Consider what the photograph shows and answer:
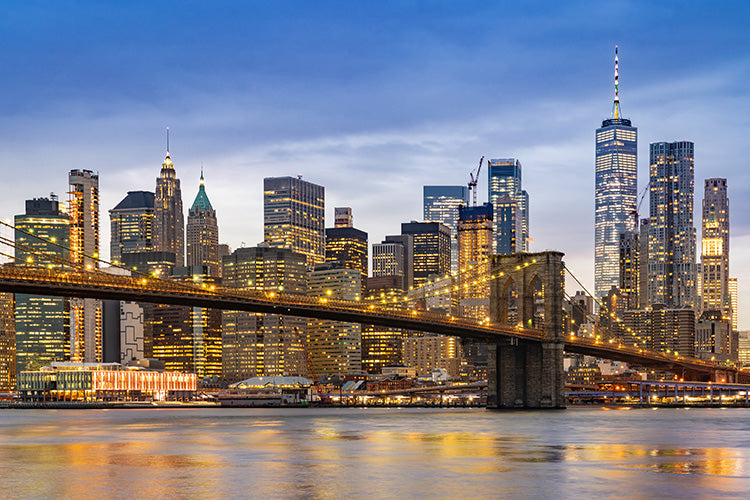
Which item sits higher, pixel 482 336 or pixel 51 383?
pixel 482 336

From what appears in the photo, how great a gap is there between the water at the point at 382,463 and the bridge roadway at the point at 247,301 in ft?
27.0

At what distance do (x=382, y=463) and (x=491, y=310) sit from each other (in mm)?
54621

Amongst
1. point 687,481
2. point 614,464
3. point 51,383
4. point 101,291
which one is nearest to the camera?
point 687,481

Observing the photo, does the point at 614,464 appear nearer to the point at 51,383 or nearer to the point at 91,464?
the point at 91,464

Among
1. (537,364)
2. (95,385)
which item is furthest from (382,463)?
(95,385)

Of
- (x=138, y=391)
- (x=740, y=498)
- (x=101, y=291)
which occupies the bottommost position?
(x=138, y=391)

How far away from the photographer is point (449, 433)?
5791 centimetres

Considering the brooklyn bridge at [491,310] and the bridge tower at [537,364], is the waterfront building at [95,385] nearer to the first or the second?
the brooklyn bridge at [491,310]

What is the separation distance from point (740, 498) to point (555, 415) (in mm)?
48289

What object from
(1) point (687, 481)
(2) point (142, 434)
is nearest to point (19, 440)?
(2) point (142, 434)

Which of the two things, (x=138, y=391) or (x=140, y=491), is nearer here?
(x=140, y=491)

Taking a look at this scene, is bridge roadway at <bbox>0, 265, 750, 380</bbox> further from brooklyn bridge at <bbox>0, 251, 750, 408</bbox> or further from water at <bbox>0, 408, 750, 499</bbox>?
water at <bbox>0, 408, 750, 499</bbox>

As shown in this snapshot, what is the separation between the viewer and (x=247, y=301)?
7162 centimetres

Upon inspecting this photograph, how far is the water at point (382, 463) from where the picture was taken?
1243 inches
